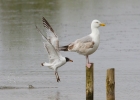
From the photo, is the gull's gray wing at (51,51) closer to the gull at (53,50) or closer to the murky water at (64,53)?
the gull at (53,50)

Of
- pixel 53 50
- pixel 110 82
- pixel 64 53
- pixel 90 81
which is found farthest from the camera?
pixel 64 53

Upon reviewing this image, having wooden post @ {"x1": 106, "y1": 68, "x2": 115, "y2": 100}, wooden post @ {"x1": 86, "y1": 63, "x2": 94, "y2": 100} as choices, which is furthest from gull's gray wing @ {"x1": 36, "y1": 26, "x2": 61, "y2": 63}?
wooden post @ {"x1": 106, "y1": 68, "x2": 115, "y2": 100}

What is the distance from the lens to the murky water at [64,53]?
15.3m

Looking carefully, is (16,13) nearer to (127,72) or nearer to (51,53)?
(127,72)

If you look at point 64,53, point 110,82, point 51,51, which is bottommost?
point 110,82

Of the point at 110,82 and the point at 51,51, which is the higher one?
the point at 51,51

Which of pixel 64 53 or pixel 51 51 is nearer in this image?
pixel 51 51

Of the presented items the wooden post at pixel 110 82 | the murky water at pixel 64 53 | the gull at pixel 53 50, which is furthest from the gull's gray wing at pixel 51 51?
the wooden post at pixel 110 82

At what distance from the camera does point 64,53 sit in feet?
68.2

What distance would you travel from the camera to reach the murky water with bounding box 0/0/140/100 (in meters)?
15.3

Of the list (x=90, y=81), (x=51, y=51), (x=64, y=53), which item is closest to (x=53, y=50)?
(x=51, y=51)

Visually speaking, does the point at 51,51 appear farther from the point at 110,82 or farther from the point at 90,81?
the point at 110,82

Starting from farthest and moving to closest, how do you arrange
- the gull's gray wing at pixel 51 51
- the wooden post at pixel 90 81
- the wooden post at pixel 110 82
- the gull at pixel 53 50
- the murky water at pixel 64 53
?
the murky water at pixel 64 53 → the gull at pixel 53 50 → the gull's gray wing at pixel 51 51 → the wooden post at pixel 90 81 → the wooden post at pixel 110 82

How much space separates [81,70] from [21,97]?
3290 millimetres
